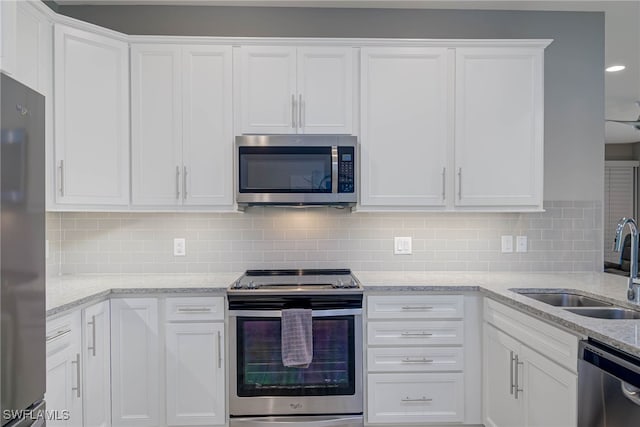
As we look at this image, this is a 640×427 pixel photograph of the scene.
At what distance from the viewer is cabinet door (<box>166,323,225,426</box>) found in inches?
92.2

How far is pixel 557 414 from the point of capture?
170 centimetres

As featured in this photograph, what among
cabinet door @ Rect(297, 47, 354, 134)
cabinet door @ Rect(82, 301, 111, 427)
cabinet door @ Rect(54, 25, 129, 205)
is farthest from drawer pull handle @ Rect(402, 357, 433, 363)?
cabinet door @ Rect(54, 25, 129, 205)

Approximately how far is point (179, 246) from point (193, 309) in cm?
66

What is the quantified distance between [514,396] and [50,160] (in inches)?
111

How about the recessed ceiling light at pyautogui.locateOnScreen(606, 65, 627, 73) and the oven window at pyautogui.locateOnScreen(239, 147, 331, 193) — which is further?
the recessed ceiling light at pyautogui.locateOnScreen(606, 65, 627, 73)

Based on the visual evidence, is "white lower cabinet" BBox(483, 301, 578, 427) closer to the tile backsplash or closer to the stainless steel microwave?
the tile backsplash

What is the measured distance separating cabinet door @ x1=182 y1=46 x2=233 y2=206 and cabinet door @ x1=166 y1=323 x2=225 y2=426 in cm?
80

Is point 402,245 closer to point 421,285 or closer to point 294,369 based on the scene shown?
point 421,285

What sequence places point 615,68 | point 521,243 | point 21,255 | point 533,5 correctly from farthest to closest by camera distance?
point 615,68
point 521,243
point 533,5
point 21,255

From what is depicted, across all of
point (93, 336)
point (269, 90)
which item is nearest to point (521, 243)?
point (269, 90)

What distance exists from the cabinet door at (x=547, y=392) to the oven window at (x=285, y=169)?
4.64 feet

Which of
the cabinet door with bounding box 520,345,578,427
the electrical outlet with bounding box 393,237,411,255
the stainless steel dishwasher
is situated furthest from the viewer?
the electrical outlet with bounding box 393,237,411,255

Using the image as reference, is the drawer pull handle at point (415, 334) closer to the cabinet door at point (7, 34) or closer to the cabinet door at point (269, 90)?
the cabinet door at point (269, 90)

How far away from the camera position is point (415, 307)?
241 centimetres
